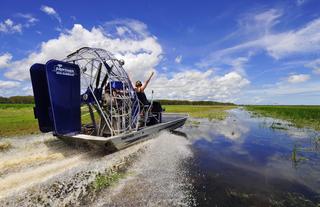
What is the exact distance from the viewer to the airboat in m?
8.34

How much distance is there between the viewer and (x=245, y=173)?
776 cm

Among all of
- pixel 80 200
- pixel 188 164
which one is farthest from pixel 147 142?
pixel 80 200

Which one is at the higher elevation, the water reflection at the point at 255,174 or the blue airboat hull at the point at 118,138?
the blue airboat hull at the point at 118,138

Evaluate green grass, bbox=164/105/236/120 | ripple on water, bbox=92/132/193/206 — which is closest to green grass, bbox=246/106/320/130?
green grass, bbox=164/105/236/120

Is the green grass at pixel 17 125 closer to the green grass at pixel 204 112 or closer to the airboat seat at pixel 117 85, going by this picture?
the airboat seat at pixel 117 85

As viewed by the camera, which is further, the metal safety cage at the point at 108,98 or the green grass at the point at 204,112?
the green grass at the point at 204,112

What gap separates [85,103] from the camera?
10070mm

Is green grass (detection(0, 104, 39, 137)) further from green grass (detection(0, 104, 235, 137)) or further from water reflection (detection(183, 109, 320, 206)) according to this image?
water reflection (detection(183, 109, 320, 206))

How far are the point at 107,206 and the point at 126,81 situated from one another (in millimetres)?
6982

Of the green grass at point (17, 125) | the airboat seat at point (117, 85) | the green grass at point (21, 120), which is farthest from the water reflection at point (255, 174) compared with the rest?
the green grass at point (17, 125)

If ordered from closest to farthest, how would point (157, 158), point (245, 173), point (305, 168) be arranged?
point (245, 173), point (305, 168), point (157, 158)

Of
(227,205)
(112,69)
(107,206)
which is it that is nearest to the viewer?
(107,206)

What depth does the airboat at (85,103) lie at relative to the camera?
8344mm

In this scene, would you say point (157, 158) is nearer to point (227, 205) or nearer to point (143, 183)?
point (143, 183)
